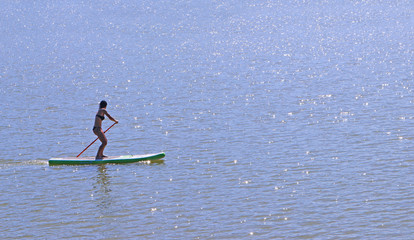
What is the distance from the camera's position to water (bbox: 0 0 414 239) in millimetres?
19156

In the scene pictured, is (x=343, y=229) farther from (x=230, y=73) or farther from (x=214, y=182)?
(x=230, y=73)

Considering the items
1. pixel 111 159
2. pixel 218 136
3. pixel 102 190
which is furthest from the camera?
pixel 218 136

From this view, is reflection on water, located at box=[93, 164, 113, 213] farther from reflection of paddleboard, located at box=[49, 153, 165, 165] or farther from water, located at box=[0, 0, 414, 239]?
reflection of paddleboard, located at box=[49, 153, 165, 165]

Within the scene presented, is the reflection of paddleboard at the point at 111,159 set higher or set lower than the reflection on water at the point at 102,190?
higher

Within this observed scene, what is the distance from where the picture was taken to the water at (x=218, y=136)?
754 inches

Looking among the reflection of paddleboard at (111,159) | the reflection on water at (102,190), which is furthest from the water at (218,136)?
the reflection of paddleboard at (111,159)

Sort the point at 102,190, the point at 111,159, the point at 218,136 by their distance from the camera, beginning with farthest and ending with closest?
the point at 218,136 → the point at 111,159 → the point at 102,190

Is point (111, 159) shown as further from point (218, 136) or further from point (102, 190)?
point (218, 136)

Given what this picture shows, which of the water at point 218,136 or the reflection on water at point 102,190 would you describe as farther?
the reflection on water at point 102,190

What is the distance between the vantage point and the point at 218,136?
95.2 feet

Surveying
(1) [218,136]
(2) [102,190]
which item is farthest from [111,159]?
(1) [218,136]

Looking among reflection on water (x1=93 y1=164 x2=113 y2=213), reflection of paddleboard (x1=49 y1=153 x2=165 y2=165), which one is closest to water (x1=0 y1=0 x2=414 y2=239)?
reflection on water (x1=93 y1=164 x2=113 y2=213)

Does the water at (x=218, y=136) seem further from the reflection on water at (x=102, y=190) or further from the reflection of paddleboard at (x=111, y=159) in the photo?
the reflection of paddleboard at (x=111, y=159)

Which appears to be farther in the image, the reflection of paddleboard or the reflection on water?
the reflection of paddleboard
